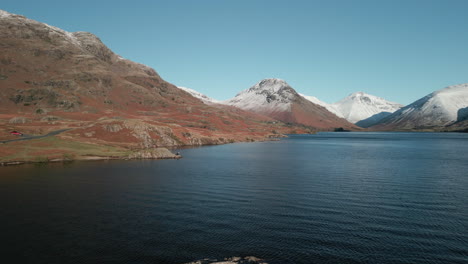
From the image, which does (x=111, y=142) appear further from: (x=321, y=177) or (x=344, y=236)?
(x=344, y=236)

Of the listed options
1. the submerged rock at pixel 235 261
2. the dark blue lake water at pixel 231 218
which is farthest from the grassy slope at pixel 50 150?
the submerged rock at pixel 235 261

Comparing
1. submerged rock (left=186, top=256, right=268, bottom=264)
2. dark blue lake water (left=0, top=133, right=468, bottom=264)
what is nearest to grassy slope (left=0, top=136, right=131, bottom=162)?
dark blue lake water (left=0, top=133, right=468, bottom=264)

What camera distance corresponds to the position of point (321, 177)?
65312 mm

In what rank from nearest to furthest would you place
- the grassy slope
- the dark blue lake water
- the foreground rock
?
the foreground rock, the dark blue lake water, the grassy slope

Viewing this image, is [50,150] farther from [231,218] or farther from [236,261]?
[236,261]

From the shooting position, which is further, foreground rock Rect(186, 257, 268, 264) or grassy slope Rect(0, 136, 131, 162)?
grassy slope Rect(0, 136, 131, 162)

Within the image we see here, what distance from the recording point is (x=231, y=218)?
120ft

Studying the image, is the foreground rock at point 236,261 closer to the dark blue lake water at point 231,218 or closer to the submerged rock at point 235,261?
the submerged rock at point 235,261

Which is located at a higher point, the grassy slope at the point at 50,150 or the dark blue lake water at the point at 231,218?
the grassy slope at the point at 50,150

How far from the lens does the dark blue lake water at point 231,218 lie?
89.0 ft

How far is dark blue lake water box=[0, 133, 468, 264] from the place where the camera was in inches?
1068

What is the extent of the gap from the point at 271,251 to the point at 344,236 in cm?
883

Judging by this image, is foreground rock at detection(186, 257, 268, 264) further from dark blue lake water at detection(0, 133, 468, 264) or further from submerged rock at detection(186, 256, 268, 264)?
dark blue lake water at detection(0, 133, 468, 264)

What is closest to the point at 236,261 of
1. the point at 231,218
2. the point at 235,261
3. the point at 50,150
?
the point at 235,261
